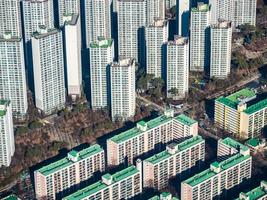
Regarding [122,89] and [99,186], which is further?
[122,89]

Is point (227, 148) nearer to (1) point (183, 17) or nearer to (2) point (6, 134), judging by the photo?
(2) point (6, 134)

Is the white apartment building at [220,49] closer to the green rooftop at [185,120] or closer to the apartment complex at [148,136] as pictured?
the green rooftop at [185,120]

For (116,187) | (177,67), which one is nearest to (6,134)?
(116,187)

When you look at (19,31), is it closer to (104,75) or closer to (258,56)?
(104,75)

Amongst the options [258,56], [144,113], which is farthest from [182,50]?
[258,56]

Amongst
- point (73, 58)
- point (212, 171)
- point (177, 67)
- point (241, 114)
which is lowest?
point (212, 171)

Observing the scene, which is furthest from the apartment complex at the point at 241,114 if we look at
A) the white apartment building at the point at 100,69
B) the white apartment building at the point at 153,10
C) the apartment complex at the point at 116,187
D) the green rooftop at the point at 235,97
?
the white apartment building at the point at 153,10
